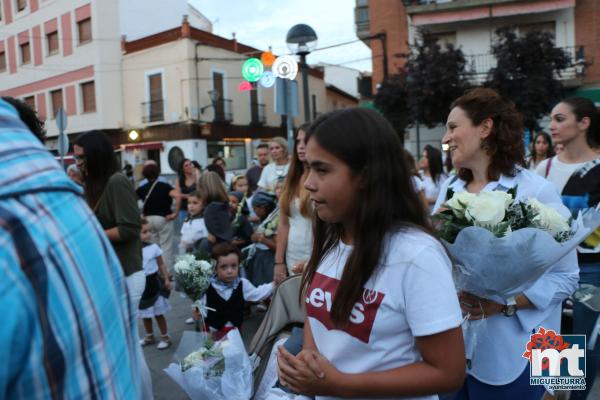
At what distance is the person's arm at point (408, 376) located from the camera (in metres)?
1.39

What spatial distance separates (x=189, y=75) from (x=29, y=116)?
73.3 feet

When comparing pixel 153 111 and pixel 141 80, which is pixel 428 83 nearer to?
pixel 153 111

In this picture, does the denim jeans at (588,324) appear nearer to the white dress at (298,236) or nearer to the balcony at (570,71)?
the white dress at (298,236)

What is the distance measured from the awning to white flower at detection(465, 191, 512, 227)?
2443 centimetres

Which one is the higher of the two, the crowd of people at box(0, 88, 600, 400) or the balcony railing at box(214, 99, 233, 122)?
the balcony railing at box(214, 99, 233, 122)

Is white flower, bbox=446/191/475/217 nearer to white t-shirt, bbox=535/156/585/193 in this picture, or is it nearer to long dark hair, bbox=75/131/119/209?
white t-shirt, bbox=535/156/585/193

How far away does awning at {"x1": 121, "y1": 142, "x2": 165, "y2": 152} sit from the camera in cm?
2489

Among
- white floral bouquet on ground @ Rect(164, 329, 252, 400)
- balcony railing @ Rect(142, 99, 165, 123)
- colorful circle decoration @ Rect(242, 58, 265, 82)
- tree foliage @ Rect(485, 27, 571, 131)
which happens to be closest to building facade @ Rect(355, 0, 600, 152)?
tree foliage @ Rect(485, 27, 571, 131)

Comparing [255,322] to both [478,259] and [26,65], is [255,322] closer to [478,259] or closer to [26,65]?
[478,259]

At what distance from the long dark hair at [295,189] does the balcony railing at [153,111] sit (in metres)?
22.5

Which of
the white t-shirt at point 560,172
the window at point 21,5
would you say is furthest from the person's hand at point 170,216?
the window at point 21,5

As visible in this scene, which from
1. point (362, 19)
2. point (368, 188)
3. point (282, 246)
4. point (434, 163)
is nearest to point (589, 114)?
point (282, 246)

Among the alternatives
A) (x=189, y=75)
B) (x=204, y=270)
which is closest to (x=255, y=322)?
(x=204, y=270)

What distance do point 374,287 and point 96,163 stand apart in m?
2.57
